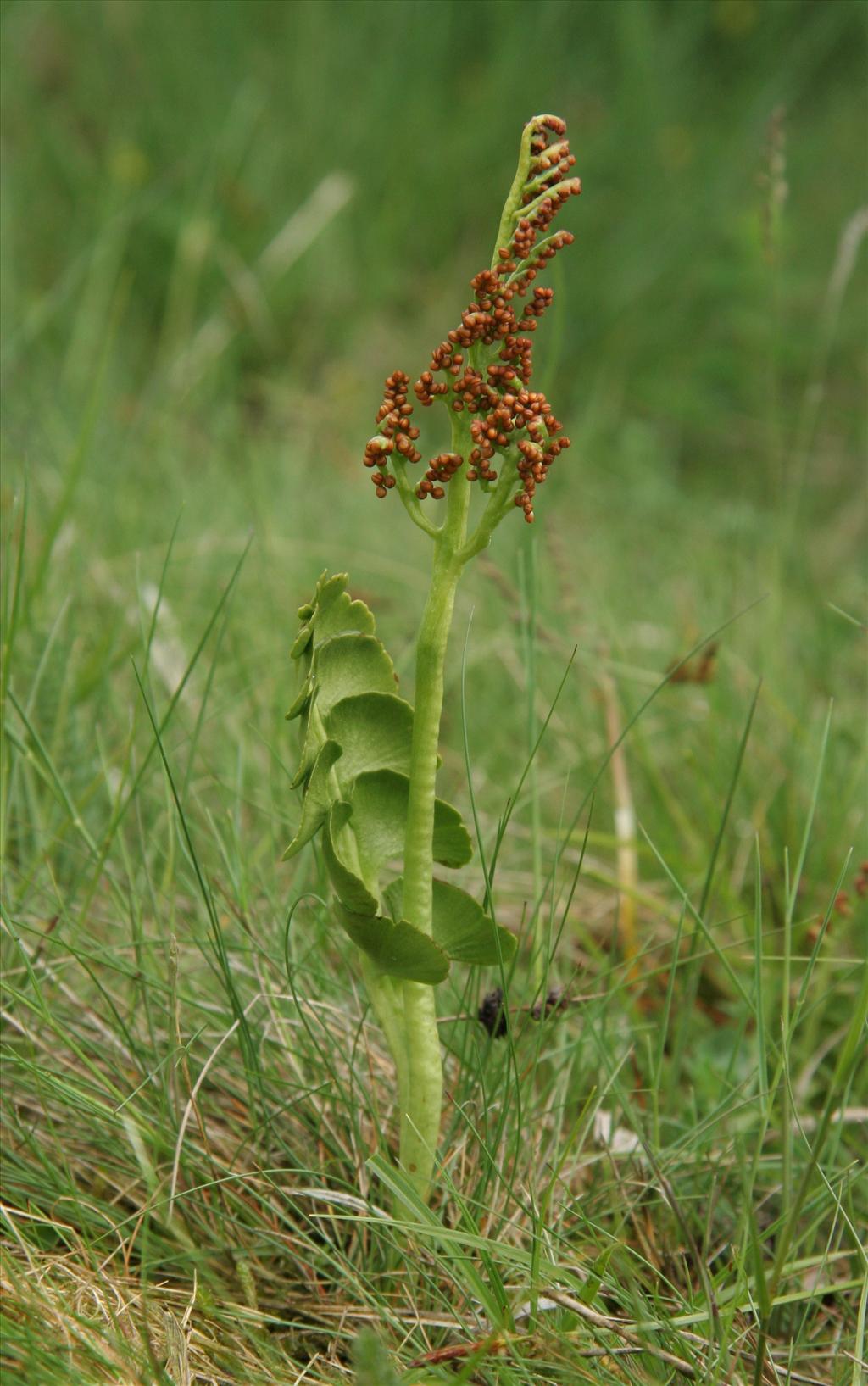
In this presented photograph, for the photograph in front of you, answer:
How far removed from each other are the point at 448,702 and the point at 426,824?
4.36 ft

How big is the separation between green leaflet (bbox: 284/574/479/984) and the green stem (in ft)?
0.12

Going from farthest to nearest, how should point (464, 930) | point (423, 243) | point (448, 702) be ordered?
point (423, 243), point (448, 702), point (464, 930)

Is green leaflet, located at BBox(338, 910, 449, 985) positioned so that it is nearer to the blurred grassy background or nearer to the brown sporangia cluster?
the brown sporangia cluster

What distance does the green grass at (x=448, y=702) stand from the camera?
112cm

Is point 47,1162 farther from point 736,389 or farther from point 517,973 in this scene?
point 736,389

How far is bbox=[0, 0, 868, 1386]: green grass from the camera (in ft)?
3.68

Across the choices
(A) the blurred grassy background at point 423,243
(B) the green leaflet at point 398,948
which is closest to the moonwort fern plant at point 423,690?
(B) the green leaflet at point 398,948

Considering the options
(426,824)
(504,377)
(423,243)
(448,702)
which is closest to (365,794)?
(426,824)

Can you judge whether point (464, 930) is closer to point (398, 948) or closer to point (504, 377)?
point (398, 948)

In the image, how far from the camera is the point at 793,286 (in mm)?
5273

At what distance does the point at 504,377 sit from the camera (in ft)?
3.33

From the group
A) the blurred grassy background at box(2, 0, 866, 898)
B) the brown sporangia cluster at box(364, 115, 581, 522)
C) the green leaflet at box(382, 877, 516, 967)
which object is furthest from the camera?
the blurred grassy background at box(2, 0, 866, 898)

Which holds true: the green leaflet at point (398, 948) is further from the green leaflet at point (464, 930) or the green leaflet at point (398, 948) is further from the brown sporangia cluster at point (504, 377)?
the brown sporangia cluster at point (504, 377)

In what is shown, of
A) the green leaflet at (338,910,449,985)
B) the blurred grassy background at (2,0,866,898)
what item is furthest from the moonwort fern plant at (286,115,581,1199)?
the blurred grassy background at (2,0,866,898)
